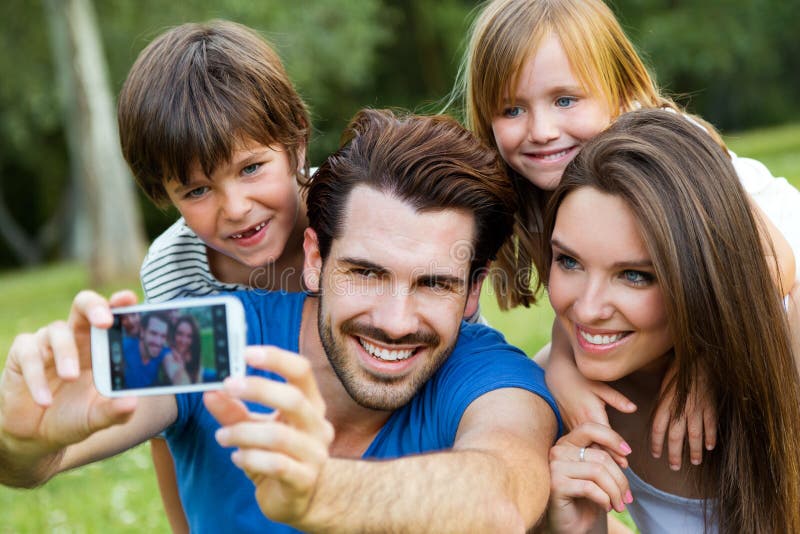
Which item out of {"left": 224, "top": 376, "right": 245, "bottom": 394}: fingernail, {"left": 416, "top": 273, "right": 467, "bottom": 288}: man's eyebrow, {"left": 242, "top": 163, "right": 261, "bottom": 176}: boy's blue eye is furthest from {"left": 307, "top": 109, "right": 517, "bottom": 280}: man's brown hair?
{"left": 224, "top": 376, "right": 245, "bottom": 394}: fingernail

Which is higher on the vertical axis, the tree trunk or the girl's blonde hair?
the girl's blonde hair

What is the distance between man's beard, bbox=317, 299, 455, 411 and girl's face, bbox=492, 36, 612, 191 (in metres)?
1.23

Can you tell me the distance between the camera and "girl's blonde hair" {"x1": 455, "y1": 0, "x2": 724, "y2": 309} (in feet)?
13.4

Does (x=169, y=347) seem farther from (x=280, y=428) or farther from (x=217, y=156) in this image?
(x=217, y=156)

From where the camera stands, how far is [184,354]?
2305 millimetres

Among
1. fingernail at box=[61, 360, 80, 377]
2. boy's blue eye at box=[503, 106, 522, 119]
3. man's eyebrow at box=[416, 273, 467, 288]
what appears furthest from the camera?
boy's blue eye at box=[503, 106, 522, 119]

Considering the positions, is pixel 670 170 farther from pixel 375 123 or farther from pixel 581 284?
pixel 375 123

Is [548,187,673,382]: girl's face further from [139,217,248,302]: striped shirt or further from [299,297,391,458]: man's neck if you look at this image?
[139,217,248,302]: striped shirt

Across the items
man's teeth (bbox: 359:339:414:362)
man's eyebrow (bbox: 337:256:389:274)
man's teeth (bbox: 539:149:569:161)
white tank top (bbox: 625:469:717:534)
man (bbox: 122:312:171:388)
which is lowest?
white tank top (bbox: 625:469:717:534)

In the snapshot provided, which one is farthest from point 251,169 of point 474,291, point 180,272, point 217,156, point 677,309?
point 677,309

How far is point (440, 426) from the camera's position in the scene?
3186 mm

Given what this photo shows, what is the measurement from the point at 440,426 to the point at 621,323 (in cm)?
75

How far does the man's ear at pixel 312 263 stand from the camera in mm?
3537

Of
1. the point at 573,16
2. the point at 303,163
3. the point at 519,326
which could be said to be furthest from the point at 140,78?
the point at 519,326
